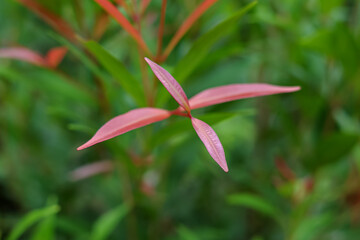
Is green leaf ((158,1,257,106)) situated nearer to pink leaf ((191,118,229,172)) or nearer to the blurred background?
the blurred background

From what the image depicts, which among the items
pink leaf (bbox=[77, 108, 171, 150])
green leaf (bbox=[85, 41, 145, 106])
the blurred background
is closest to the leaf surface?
the blurred background

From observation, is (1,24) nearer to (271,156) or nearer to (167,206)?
(167,206)

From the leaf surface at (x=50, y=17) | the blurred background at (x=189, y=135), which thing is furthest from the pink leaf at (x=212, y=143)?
the leaf surface at (x=50, y=17)

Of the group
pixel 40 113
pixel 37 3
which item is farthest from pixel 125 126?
pixel 40 113

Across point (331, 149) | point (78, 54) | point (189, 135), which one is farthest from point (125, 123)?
point (331, 149)

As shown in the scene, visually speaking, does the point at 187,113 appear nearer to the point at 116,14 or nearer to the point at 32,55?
the point at 116,14
